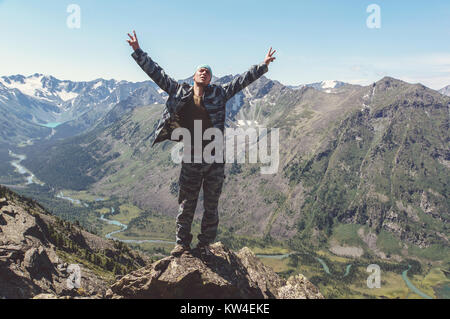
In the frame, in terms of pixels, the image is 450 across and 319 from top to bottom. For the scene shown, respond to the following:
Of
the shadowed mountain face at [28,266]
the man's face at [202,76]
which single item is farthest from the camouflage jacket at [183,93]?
the shadowed mountain face at [28,266]

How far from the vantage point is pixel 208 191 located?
54.7 feet

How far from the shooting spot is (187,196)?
16625 mm

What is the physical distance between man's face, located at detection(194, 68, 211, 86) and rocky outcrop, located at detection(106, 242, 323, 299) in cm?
919

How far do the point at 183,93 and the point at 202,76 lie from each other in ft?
4.14

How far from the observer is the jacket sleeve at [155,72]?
14.2 m

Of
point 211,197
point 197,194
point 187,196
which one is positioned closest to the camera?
point 187,196

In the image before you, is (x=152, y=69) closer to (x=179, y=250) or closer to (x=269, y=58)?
(x=269, y=58)

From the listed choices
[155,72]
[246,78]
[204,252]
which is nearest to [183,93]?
[155,72]

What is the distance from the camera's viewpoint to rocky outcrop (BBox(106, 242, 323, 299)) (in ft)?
→ 50.1

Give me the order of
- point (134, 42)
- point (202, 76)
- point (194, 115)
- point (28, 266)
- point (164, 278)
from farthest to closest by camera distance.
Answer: point (28, 266), point (194, 115), point (164, 278), point (202, 76), point (134, 42)

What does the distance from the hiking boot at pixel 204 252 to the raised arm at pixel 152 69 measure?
28.7ft

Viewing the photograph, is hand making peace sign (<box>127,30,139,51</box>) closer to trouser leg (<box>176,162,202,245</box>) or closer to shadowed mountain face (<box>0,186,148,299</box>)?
trouser leg (<box>176,162,202,245</box>)
